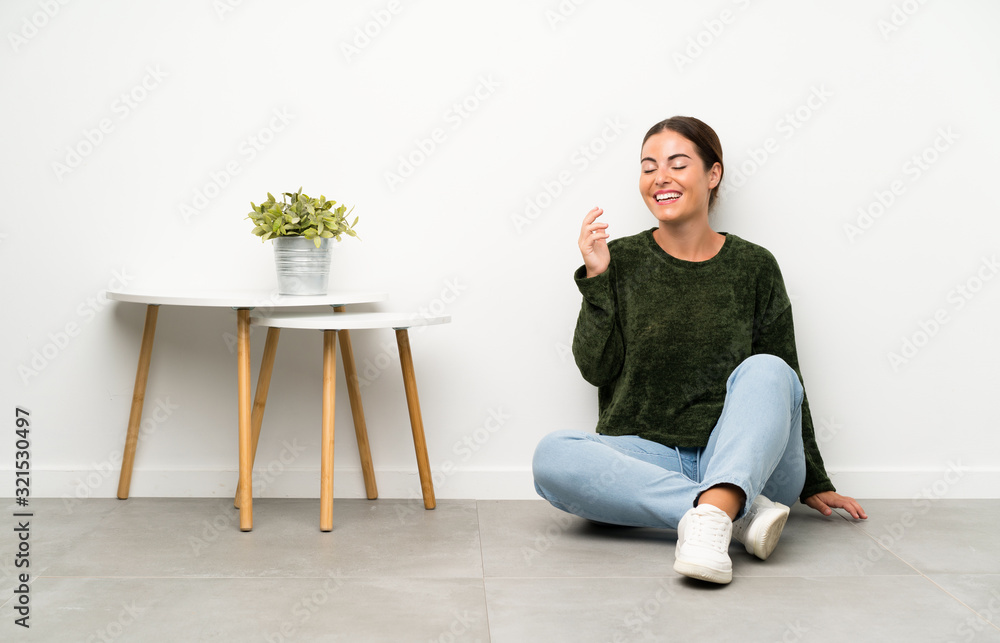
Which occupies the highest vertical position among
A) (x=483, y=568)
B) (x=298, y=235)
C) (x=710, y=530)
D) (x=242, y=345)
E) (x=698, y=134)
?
(x=698, y=134)

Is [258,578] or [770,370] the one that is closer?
[258,578]

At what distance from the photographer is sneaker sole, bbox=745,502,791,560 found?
145 centimetres

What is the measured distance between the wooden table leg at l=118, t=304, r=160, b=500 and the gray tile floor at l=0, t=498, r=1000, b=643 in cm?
6

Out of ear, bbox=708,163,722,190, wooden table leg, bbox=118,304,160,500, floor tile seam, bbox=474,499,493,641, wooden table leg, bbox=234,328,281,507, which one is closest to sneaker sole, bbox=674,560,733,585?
floor tile seam, bbox=474,499,493,641

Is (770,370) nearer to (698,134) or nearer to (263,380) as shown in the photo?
(698,134)

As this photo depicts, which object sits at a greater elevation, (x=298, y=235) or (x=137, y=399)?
(x=298, y=235)

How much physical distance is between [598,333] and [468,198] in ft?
1.59

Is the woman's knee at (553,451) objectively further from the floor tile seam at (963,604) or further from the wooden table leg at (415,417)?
the floor tile seam at (963,604)

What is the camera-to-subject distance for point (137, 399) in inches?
74.2

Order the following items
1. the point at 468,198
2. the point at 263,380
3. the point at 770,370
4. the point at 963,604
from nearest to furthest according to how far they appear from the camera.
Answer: the point at 963,604 < the point at 770,370 < the point at 263,380 < the point at 468,198

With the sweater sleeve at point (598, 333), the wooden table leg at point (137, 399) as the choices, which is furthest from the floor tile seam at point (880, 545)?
the wooden table leg at point (137, 399)

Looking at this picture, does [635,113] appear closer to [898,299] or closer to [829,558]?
[898,299]

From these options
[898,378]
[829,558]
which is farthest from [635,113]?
[829,558]

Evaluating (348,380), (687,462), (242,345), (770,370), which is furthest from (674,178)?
(242,345)
